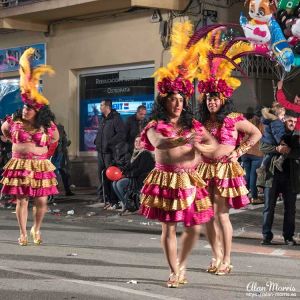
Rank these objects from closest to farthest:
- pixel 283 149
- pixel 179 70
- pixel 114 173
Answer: pixel 179 70 < pixel 283 149 < pixel 114 173

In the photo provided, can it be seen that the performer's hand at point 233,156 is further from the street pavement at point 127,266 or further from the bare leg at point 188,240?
the street pavement at point 127,266

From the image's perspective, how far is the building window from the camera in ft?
59.3

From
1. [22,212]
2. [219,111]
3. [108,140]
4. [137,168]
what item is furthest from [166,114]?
[108,140]

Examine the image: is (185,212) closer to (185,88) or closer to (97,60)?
(185,88)

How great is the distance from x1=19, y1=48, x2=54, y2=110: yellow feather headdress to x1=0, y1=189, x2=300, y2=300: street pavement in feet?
6.11

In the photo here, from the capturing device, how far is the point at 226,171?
793cm

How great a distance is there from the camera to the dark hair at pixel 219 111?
25.9 ft

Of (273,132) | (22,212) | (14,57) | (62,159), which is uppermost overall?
(14,57)

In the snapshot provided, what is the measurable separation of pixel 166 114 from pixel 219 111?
37.1 inches

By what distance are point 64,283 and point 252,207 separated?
7.03 m

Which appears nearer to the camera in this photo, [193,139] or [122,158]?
[193,139]

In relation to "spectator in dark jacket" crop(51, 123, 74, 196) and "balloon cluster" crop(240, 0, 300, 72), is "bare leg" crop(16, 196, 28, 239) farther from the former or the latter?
"spectator in dark jacket" crop(51, 123, 74, 196)

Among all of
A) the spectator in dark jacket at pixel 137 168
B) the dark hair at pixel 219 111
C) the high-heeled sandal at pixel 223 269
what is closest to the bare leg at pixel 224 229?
the high-heeled sandal at pixel 223 269

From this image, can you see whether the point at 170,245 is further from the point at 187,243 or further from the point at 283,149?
the point at 283,149
